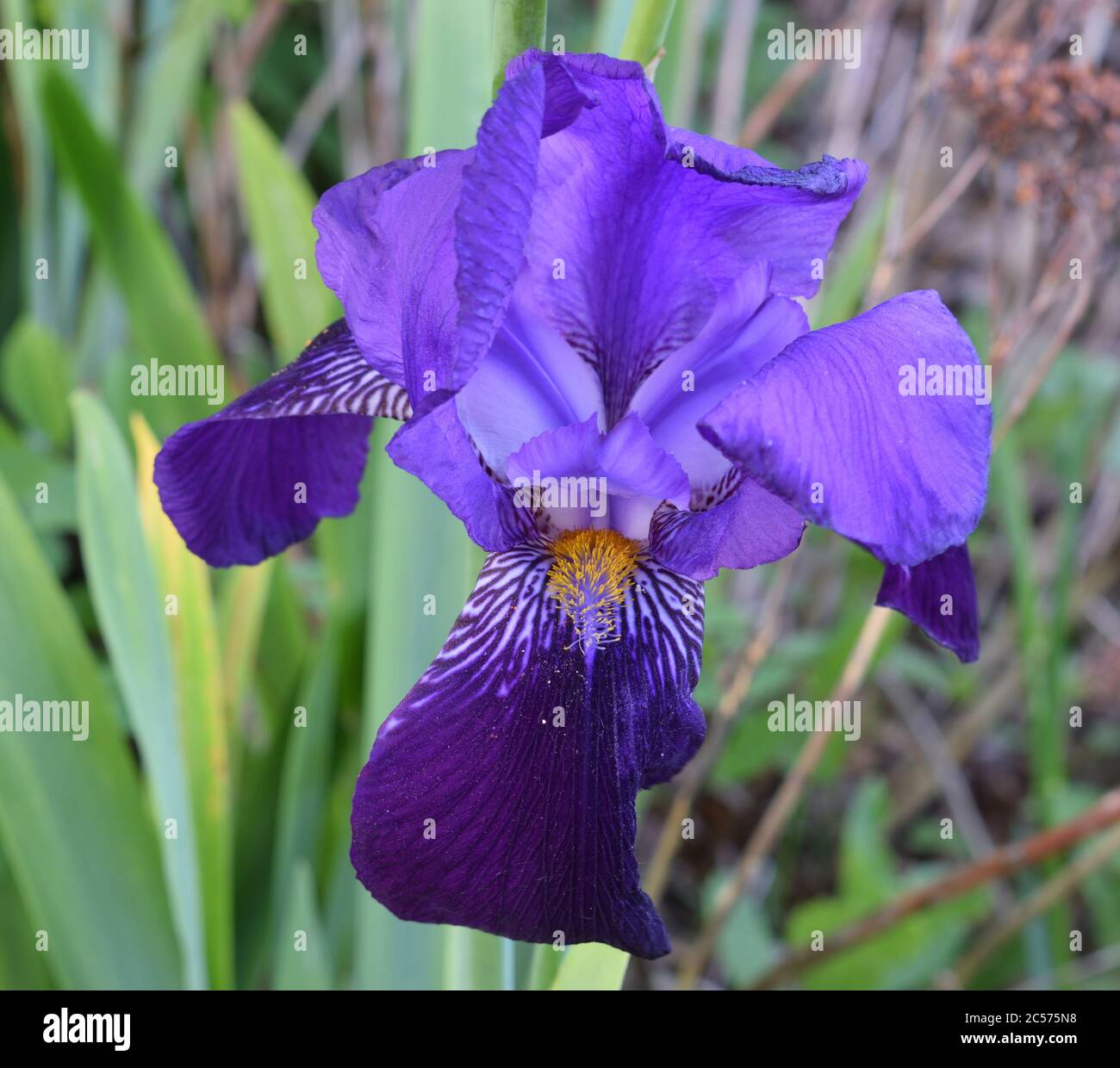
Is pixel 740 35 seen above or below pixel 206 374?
above

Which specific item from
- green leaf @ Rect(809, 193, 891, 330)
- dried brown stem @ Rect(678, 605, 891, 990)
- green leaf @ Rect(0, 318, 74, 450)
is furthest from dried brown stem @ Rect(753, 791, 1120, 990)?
green leaf @ Rect(0, 318, 74, 450)

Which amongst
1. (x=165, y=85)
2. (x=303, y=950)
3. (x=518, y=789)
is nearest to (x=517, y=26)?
(x=518, y=789)

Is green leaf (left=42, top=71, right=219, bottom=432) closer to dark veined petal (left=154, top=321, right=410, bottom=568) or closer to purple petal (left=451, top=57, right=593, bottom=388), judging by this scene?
dark veined petal (left=154, top=321, right=410, bottom=568)

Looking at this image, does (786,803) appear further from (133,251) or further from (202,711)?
(133,251)

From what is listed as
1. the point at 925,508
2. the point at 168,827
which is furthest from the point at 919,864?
the point at 925,508

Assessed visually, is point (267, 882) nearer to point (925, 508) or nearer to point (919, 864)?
point (925, 508)
